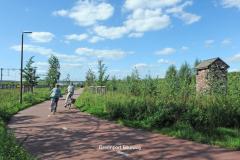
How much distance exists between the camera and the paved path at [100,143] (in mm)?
10852

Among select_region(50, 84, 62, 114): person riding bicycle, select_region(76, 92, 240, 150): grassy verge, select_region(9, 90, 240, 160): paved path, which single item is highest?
select_region(50, 84, 62, 114): person riding bicycle

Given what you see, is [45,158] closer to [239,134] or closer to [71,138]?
[71,138]

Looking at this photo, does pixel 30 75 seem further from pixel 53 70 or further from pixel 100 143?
pixel 100 143

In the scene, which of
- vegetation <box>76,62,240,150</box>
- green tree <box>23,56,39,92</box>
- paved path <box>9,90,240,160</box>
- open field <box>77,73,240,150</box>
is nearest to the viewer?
paved path <box>9,90,240,160</box>

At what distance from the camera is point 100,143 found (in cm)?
1304

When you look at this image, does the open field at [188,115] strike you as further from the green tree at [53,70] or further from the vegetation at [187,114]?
the green tree at [53,70]

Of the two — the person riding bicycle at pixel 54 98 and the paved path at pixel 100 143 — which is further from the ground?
the person riding bicycle at pixel 54 98

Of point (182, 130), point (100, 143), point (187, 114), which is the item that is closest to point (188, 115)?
point (187, 114)

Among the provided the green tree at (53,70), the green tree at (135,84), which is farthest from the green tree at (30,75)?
the green tree at (135,84)

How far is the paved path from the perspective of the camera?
35.6 feet

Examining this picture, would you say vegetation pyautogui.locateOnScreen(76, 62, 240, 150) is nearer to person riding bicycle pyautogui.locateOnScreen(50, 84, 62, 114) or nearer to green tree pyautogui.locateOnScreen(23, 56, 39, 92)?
person riding bicycle pyautogui.locateOnScreen(50, 84, 62, 114)

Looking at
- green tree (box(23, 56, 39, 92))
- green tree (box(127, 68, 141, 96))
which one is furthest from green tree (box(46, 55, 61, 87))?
green tree (box(127, 68, 141, 96))

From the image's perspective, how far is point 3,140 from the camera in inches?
461

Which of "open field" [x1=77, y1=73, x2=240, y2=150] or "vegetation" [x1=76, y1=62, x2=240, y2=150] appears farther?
"vegetation" [x1=76, y1=62, x2=240, y2=150]
